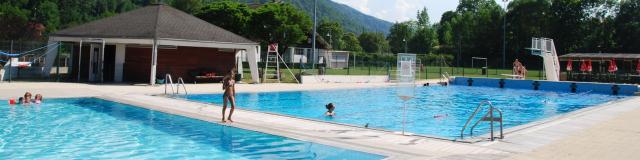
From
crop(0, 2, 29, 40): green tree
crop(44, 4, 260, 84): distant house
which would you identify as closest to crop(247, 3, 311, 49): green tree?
crop(44, 4, 260, 84): distant house

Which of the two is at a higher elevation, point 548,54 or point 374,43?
point 374,43

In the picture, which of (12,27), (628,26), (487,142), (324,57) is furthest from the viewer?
(628,26)

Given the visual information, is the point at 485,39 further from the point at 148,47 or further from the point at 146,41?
the point at 146,41

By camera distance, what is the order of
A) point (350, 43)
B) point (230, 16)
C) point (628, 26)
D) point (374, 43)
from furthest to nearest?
point (374, 43)
point (350, 43)
point (628, 26)
point (230, 16)

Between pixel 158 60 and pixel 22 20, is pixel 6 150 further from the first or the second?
pixel 22 20

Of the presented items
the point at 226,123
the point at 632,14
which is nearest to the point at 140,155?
the point at 226,123

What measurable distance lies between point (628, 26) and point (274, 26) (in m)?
50.5

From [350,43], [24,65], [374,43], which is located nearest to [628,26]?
[24,65]

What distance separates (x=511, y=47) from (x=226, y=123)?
7475cm

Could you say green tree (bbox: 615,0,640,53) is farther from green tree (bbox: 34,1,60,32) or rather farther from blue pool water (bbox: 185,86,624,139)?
green tree (bbox: 34,1,60,32)

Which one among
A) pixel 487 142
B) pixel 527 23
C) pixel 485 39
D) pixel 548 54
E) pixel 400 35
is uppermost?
pixel 400 35

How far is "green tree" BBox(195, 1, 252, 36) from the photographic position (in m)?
45.9

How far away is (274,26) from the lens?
46375 mm

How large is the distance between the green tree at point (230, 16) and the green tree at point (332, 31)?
142ft
